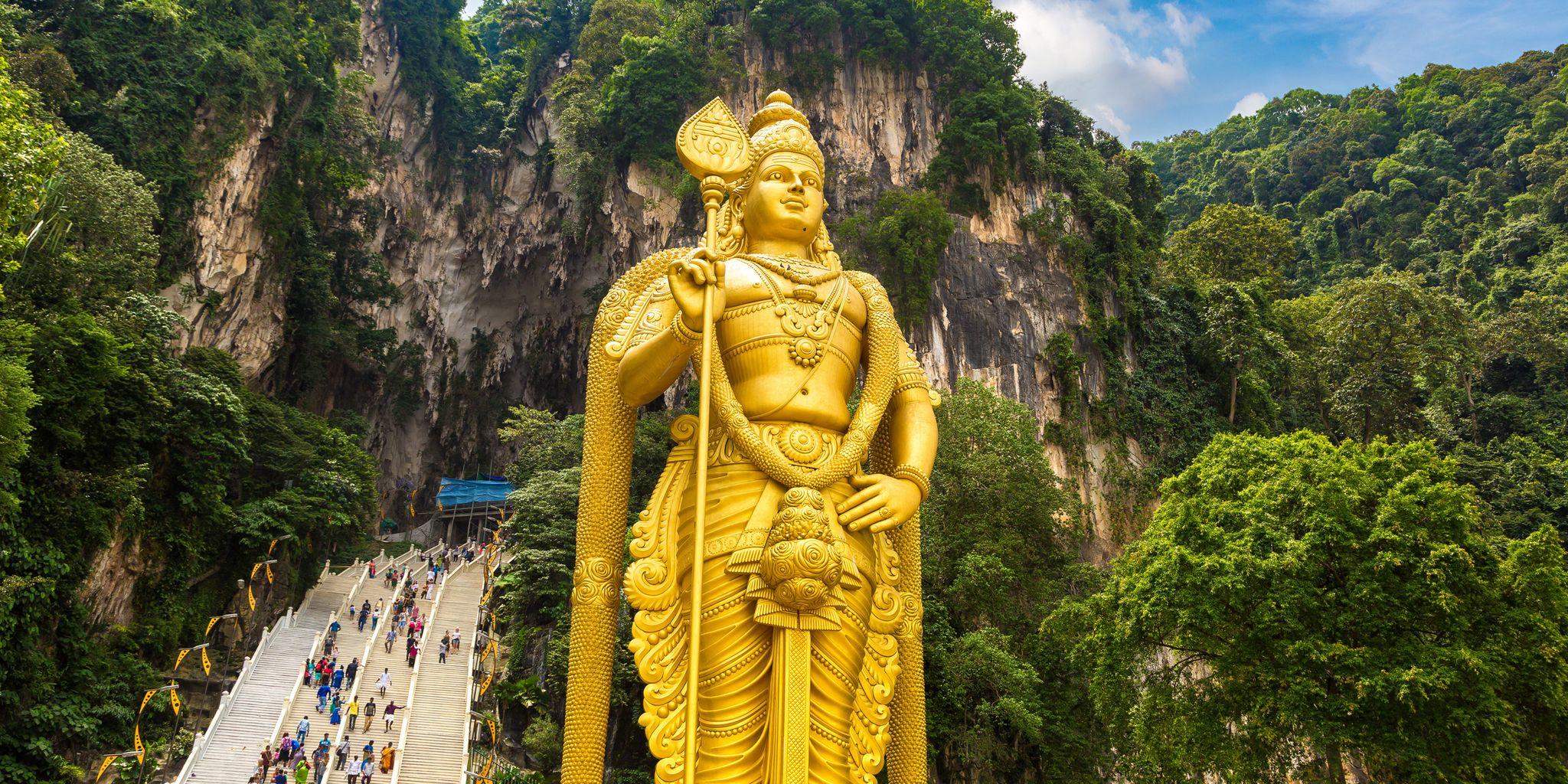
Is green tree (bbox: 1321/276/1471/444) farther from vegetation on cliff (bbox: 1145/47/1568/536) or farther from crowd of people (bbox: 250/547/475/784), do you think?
crowd of people (bbox: 250/547/475/784)

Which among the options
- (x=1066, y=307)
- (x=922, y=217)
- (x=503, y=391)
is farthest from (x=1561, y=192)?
(x=503, y=391)

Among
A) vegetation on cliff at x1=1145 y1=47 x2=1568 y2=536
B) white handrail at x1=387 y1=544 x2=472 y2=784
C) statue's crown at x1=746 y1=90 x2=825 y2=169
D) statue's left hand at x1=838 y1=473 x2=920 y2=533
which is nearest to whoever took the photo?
statue's left hand at x1=838 y1=473 x2=920 y2=533

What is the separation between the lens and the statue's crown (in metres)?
5.80

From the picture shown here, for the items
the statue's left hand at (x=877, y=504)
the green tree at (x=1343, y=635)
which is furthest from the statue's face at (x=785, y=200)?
the green tree at (x=1343, y=635)

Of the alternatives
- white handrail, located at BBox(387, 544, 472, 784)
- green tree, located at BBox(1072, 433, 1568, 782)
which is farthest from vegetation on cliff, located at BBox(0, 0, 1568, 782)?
white handrail, located at BBox(387, 544, 472, 784)

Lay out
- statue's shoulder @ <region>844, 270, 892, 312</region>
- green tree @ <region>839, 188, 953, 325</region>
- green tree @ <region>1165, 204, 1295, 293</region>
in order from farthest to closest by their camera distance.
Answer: green tree @ <region>1165, 204, 1295, 293</region> < green tree @ <region>839, 188, 953, 325</region> < statue's shoulder @ <region>844, 270, 892, 312</region>

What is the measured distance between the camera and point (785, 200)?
5703 millimetres

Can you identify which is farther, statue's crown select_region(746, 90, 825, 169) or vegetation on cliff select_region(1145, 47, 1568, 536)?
vegetation on cliff select_region(1145, 47, 1568, 536)

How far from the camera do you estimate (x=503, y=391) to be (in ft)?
99.3

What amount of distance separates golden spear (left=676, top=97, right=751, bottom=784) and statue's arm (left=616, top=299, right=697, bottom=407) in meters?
0.17

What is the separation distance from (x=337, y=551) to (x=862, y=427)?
19.7 m

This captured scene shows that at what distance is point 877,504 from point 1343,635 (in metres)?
6.32

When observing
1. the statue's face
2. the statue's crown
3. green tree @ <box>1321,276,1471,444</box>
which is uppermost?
green tree @ <box>1321,276,1471,444</box>

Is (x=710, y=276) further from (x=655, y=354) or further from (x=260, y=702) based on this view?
(x=260, y=702)
